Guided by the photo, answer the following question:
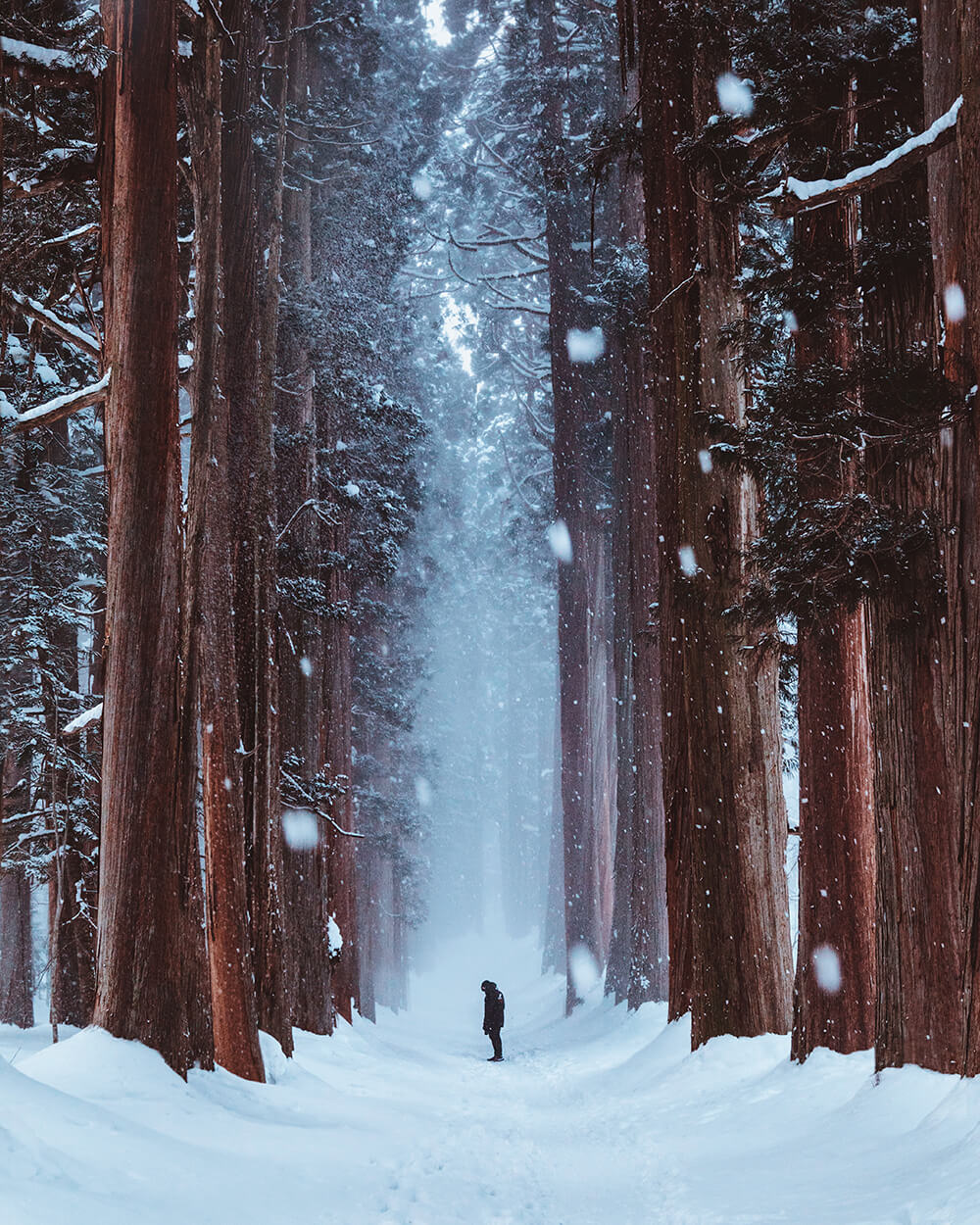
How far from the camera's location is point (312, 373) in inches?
559

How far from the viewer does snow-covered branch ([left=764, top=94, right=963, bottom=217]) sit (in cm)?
513

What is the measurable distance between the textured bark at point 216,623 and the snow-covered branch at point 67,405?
4.47 ft

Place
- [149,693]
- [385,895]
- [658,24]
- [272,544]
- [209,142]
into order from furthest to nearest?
[385,895] < [272,544] < [658,24] < [209,142] < [149,693]

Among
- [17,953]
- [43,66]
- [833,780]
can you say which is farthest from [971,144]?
[17,953]

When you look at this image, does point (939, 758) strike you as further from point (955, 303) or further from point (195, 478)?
point (195, 478)

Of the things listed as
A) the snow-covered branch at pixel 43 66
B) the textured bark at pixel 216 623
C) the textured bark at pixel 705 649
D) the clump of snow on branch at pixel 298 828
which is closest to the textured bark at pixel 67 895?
the clump of snow on branch at pixel 298 828

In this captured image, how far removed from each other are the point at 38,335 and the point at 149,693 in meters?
4.47

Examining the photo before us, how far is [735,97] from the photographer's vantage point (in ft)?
25.9

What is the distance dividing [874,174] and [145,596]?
4.80 meters

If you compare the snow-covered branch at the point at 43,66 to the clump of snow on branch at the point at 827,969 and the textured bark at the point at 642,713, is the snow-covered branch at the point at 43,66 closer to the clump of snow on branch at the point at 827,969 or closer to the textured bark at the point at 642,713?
the clump of snow on branch at the point at 827,969

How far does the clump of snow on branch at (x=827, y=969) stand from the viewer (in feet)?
24.0

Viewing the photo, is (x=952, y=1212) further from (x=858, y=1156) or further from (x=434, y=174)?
(x=434, y=174)

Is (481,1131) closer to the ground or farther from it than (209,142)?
closer to the ground

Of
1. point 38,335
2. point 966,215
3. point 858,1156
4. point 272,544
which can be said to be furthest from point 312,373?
point 858,1156
